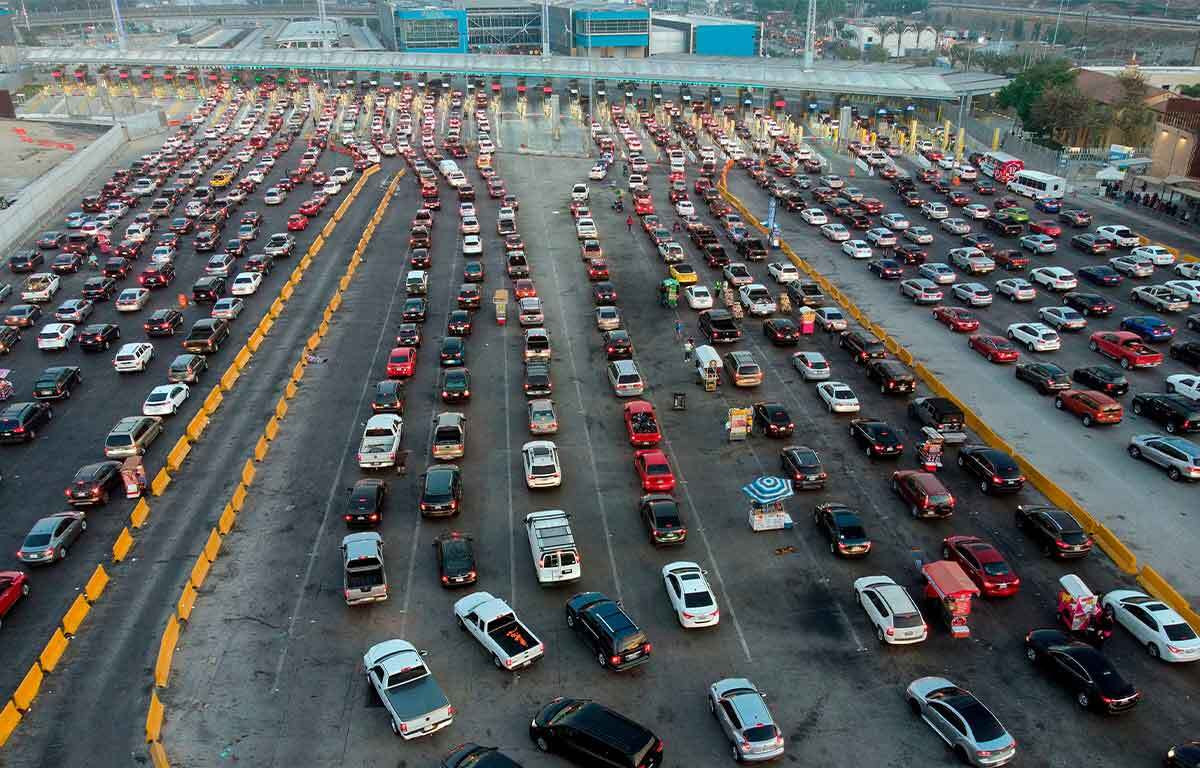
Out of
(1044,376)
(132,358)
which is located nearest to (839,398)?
(1044,376)

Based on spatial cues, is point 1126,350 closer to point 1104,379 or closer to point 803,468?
point 1104,379

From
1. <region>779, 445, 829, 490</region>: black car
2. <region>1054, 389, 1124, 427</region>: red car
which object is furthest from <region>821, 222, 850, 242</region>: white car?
<region>779, 445, 829, 490</region>: black car

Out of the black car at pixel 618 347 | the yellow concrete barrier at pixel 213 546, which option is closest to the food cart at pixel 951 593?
the black car at pixel 618 347

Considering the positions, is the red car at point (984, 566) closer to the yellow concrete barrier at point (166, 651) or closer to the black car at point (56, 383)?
the yellow concrete barrier at point (166, 651)

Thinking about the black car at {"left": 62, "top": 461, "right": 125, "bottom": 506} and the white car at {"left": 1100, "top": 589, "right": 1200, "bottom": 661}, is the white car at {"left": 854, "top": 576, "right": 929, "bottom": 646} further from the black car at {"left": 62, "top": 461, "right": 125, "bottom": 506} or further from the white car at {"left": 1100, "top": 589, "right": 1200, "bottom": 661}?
the black car at {"left": 62, "top": 461, "right": 125, "bottom": 506}

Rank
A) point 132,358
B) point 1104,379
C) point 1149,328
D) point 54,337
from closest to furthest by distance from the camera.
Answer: point 1104,379, point 132,358, point 1149,328, point 54,337
